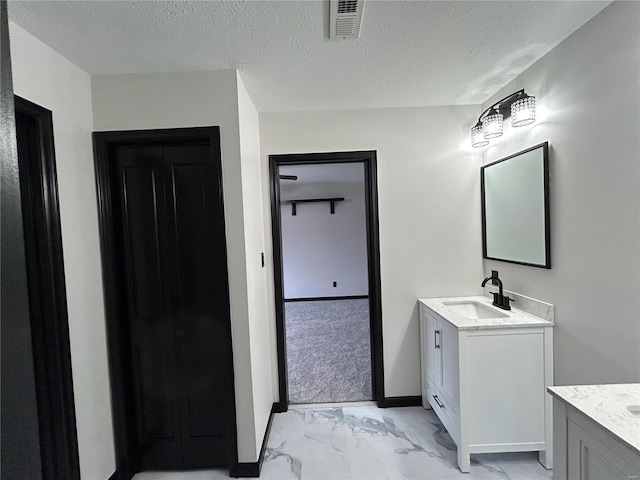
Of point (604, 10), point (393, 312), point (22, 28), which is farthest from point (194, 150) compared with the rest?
point (604, 10)

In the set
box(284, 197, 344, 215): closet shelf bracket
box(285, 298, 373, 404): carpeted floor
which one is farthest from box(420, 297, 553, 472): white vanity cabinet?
box(284, 197, 344, 215): closet shelf bracket

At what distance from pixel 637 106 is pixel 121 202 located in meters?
2.72

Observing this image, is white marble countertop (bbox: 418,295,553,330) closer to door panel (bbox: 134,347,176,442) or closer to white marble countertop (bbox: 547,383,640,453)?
white marble countertop (bbox: 547,383,640,453)

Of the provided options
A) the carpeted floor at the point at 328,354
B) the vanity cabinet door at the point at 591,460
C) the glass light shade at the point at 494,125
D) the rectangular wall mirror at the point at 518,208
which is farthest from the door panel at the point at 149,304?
the rectangular wall mirror at the point at 518,208

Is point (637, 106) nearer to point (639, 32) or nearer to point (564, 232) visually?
point (639, 32)

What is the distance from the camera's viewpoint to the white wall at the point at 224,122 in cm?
182

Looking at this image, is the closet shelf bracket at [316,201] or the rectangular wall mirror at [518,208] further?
the closet shelf bracket at [316,201]

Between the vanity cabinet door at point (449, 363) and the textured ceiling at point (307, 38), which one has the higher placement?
the textured ceiling at point (307, 38)

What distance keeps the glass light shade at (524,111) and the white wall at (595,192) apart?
0.24ft

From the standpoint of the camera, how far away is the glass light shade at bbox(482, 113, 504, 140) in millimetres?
2107

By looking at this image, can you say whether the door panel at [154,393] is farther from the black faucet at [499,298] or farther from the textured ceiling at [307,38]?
the black faucet at [499,298]

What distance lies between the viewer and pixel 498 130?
2113 millimetres

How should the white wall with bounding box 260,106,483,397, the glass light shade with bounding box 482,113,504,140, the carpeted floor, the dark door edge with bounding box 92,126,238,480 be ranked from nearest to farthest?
the dark door edge with bounding box 92,126,238,480 < the glass light shade with bounding box 482,113,504,140 < the white wall with bounding box 260,106,483,397 < the carpeted floor

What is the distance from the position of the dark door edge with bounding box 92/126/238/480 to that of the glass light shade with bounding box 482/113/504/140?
183 centimetres
